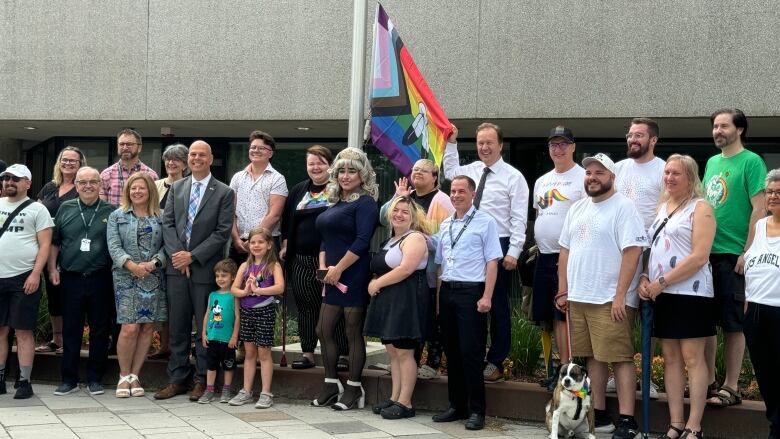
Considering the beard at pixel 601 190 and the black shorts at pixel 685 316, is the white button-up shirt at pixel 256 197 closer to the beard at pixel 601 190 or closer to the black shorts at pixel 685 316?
the beard at pixel 601 190

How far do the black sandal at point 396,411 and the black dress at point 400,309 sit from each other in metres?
0.60

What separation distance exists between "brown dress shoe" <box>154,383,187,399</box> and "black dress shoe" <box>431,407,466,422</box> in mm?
2538

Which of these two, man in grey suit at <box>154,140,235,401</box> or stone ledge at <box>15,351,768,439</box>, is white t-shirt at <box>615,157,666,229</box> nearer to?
stone ledge at <box>15,351,768,439</box>

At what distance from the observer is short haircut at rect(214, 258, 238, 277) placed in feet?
27.9

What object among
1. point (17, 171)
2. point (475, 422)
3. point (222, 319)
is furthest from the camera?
point (17, 171)

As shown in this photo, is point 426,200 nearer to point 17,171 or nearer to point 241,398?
point 241,398

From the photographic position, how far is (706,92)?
13.3 metres

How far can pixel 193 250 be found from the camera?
337 inches

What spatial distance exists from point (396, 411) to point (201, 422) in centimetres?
161

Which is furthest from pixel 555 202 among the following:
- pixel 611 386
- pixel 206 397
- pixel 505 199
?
pixel 206 397

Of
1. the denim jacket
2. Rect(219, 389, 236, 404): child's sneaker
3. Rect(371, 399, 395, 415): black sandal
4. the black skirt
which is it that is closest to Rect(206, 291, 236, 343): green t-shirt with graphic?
Rect(219, 389, 236, 404): child's sneaker

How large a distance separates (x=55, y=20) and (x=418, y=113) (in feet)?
35.1

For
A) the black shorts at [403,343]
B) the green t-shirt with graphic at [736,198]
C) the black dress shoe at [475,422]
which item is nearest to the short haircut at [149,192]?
the black shorts at [403,343]

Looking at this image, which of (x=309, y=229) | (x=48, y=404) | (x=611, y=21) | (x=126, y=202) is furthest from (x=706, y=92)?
(x=48, y=404)
